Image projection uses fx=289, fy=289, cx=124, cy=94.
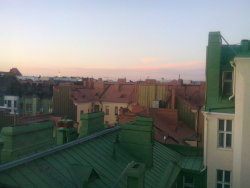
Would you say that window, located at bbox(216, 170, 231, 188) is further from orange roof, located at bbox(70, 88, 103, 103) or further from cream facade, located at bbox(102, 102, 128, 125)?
cream facade, located at bbox(102, 102, 128, 125)

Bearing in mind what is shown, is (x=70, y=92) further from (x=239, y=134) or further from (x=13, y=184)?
(x=13, y=184)

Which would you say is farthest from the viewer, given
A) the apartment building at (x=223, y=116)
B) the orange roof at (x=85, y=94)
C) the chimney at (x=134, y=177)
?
the orange roof at (x=85, y=94)

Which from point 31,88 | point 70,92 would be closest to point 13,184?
point 70,92

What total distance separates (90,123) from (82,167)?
494 cm

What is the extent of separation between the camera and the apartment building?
40.7 ft

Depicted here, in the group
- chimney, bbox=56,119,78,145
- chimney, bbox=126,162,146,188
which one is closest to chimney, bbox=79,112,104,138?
chimney, bbox=56,119,78,145

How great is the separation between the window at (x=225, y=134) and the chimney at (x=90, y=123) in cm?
579

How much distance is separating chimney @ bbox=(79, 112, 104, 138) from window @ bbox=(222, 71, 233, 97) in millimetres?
6160

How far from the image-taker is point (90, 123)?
13.3 metres

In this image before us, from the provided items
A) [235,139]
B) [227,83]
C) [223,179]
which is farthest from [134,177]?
[227,83]

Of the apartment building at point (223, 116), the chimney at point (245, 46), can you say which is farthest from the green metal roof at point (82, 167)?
the chimney at point (245, 46)

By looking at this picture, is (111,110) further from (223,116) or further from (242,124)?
(242,124)

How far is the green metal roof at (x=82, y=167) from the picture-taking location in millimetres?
7711

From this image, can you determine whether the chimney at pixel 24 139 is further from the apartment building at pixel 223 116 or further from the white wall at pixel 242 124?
the white wall at pixel 242 124
